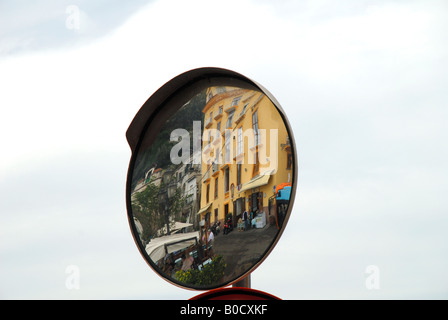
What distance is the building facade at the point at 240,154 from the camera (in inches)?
146

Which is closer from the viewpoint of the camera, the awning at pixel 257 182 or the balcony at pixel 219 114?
the awning at pixel 257 182

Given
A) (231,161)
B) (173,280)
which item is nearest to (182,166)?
(231,161)

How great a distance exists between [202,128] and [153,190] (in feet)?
1.91

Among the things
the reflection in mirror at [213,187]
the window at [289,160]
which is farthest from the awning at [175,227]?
the window at [289,160]

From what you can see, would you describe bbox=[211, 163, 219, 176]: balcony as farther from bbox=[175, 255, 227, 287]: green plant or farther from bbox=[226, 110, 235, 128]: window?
bbox=[175, 255, 227, 287]: green plant

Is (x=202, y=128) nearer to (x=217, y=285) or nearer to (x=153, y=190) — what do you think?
(x=153, y=190)

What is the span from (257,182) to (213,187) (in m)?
0.43

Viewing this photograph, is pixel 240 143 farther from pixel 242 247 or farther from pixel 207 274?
pixel 207 274

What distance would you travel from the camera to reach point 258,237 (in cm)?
369

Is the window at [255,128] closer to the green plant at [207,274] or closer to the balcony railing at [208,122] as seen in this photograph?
the balcony railing at [208,122]

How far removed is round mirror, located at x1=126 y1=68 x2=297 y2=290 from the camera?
3.70 metres

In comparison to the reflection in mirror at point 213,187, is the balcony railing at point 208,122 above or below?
above
